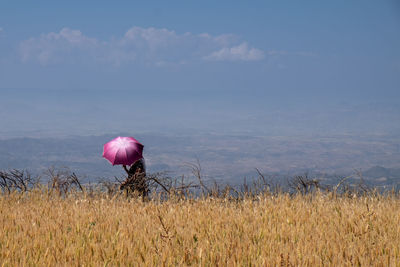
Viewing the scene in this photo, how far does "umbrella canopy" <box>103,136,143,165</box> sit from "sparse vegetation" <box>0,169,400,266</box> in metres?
0.86

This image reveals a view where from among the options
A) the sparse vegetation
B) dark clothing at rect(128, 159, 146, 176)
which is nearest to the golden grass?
the sparse vegetation

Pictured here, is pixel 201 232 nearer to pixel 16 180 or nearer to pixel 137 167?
pixel 137 167

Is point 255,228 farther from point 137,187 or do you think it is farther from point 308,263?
point 137,187

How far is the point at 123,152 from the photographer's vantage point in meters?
8.81

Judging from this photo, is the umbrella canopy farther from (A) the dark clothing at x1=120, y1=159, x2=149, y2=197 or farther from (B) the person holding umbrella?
(A) the dark clothing at x1=120, y1=159, x2=149, y2=197

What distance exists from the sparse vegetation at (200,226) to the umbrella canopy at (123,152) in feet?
2.82

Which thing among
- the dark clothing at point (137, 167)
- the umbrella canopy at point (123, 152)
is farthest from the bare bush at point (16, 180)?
the dark clothing at point (137, 167)

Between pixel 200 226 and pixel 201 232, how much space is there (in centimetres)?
29

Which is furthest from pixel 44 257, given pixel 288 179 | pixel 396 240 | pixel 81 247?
pixel 288 179

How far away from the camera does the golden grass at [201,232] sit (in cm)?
452

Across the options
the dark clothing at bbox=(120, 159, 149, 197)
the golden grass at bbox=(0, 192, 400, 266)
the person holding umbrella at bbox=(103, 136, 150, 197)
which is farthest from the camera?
the person holding umbrella at bbox=(103, 136, 150, 197)

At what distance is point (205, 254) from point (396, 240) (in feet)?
6.67

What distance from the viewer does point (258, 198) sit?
23.8ft

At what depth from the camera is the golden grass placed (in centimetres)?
452
